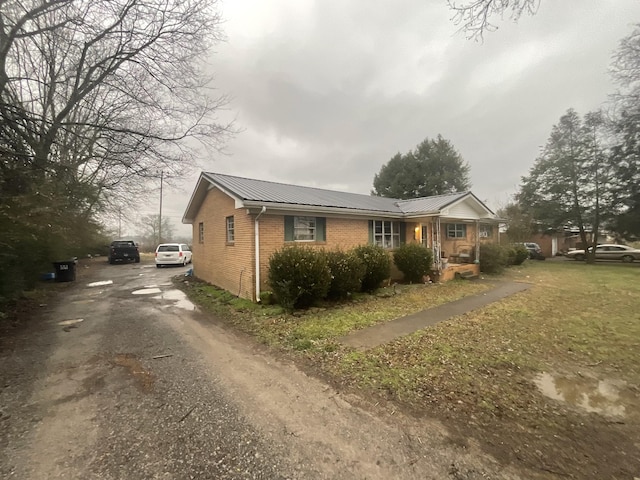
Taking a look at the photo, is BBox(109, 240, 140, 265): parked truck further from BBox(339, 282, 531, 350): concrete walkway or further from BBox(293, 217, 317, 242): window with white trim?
BBox(339, 282, 531, 350): concrete walkway

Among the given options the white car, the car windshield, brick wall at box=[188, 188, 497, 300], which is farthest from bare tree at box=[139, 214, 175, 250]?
brick wall at box=[188, 188, 497, 300]

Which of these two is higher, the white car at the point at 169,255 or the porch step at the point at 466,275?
the white car at the point at 169,255

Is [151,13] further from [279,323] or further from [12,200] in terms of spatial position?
[279,323]

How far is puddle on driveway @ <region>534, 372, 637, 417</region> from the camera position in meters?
3.12

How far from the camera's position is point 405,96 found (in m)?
14.5

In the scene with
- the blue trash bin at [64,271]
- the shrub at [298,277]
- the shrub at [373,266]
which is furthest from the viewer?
the blue trash bin at [64,271]

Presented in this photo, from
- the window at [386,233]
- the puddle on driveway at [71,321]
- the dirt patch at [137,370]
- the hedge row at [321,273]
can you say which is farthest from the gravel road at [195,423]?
the window at [386,233]

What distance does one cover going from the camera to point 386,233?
44.1 ft

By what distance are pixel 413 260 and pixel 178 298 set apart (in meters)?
9.15

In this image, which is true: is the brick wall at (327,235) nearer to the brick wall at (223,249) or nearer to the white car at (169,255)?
the brick wall at (223,249)

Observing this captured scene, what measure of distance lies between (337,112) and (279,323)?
45.9ft

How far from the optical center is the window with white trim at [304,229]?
32.1ft

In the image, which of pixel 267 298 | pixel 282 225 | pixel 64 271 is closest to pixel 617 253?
pixel 282 225

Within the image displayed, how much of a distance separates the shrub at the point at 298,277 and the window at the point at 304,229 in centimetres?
208
